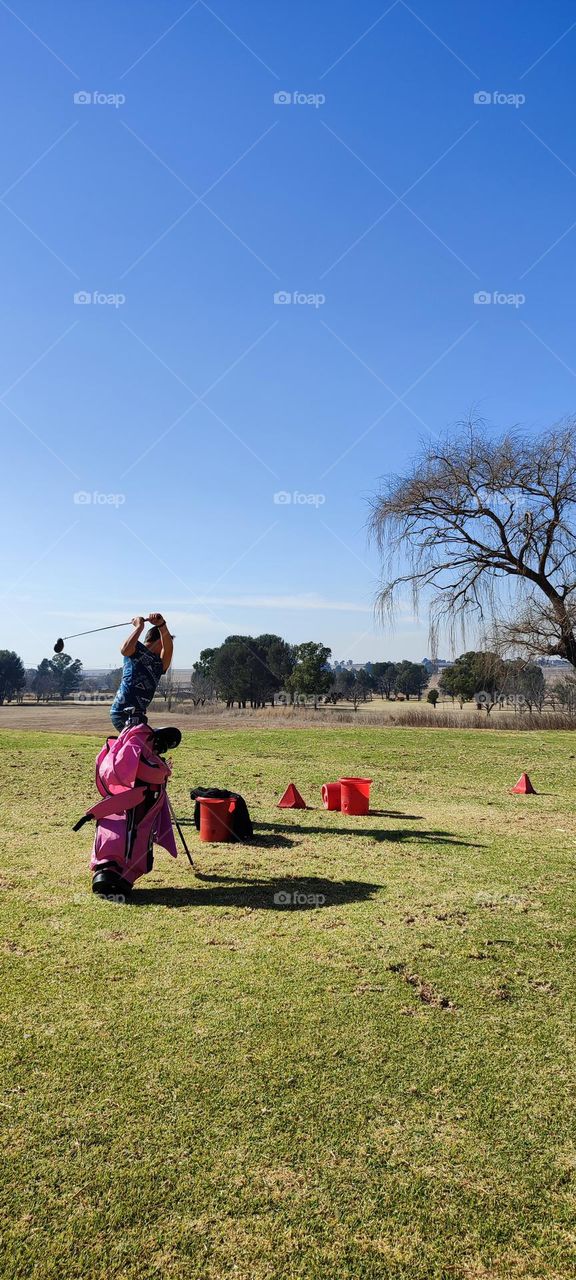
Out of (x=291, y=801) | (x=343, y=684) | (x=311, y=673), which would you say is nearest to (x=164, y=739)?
(x=291, y=801)

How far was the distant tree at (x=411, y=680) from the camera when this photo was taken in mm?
105562

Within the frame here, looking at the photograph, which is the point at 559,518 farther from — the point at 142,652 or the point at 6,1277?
the point at 6,1277

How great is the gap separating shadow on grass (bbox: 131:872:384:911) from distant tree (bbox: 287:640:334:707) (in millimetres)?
62270

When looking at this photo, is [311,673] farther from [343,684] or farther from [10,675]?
[10,675]

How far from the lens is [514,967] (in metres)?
4.52

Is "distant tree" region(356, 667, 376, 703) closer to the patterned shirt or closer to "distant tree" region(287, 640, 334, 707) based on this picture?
"distant tree" region(287, 640, 334, 707)

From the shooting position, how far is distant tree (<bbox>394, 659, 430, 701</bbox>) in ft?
346

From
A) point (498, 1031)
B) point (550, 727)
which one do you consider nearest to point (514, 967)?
point (498, 1031)

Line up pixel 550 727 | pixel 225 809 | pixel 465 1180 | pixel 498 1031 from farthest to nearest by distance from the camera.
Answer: pixel 550 727 → pixel 225 809 → pixel 498 1031 → pixel 465 1180

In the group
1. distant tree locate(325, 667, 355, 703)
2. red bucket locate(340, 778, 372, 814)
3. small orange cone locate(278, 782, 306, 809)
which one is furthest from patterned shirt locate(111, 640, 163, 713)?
distant tree locate(325, 667, 355, 703)

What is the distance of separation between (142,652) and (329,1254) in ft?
16.8

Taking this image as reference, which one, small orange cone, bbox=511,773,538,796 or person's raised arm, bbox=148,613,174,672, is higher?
person's raised arm, bbox=148,613,174,672

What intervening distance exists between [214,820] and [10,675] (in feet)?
313

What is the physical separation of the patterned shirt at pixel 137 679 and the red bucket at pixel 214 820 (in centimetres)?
178
